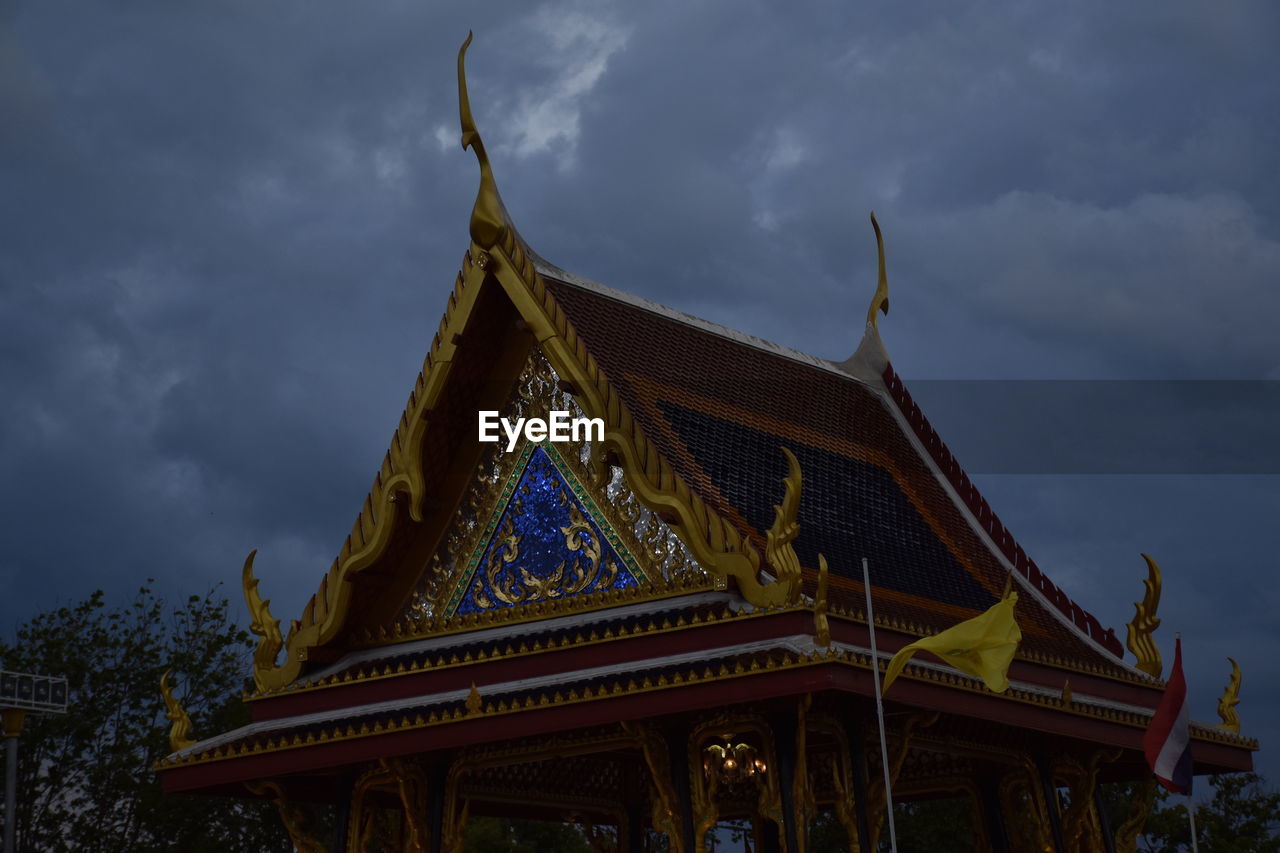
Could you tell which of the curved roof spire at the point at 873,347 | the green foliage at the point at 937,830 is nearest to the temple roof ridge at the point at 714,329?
the curved roof spire at the point at 873,347

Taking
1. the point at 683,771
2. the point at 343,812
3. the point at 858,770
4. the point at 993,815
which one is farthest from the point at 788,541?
the point at 993,815

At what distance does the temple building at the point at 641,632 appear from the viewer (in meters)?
12.2

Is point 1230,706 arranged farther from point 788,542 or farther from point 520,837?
point 520,837

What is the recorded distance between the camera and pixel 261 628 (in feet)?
48.2

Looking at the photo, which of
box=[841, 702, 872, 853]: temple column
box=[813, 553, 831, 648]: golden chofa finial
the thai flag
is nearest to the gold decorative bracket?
box=[813, 553, 831, 648]: golden chofa finial

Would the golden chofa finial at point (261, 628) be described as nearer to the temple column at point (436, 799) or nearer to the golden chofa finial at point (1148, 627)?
the temple column at point (436, 799)

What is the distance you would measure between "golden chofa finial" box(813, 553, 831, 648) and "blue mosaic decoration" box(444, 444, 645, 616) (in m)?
1.91

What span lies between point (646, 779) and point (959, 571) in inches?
150

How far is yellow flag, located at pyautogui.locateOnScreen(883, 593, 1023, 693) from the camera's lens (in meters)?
11.4

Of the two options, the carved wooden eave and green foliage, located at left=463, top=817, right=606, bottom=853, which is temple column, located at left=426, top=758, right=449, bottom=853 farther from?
green foliage, located at left=463, top=817, right=606, bottom=853

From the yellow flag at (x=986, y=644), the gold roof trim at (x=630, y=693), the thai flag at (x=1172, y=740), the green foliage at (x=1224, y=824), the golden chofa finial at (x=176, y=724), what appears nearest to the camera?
the yellow flag at (x=986, y=644)

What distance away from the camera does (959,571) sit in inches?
629

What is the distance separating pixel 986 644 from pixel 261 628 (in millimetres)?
6658

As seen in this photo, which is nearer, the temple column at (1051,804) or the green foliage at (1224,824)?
the temple column at (1051,804)
